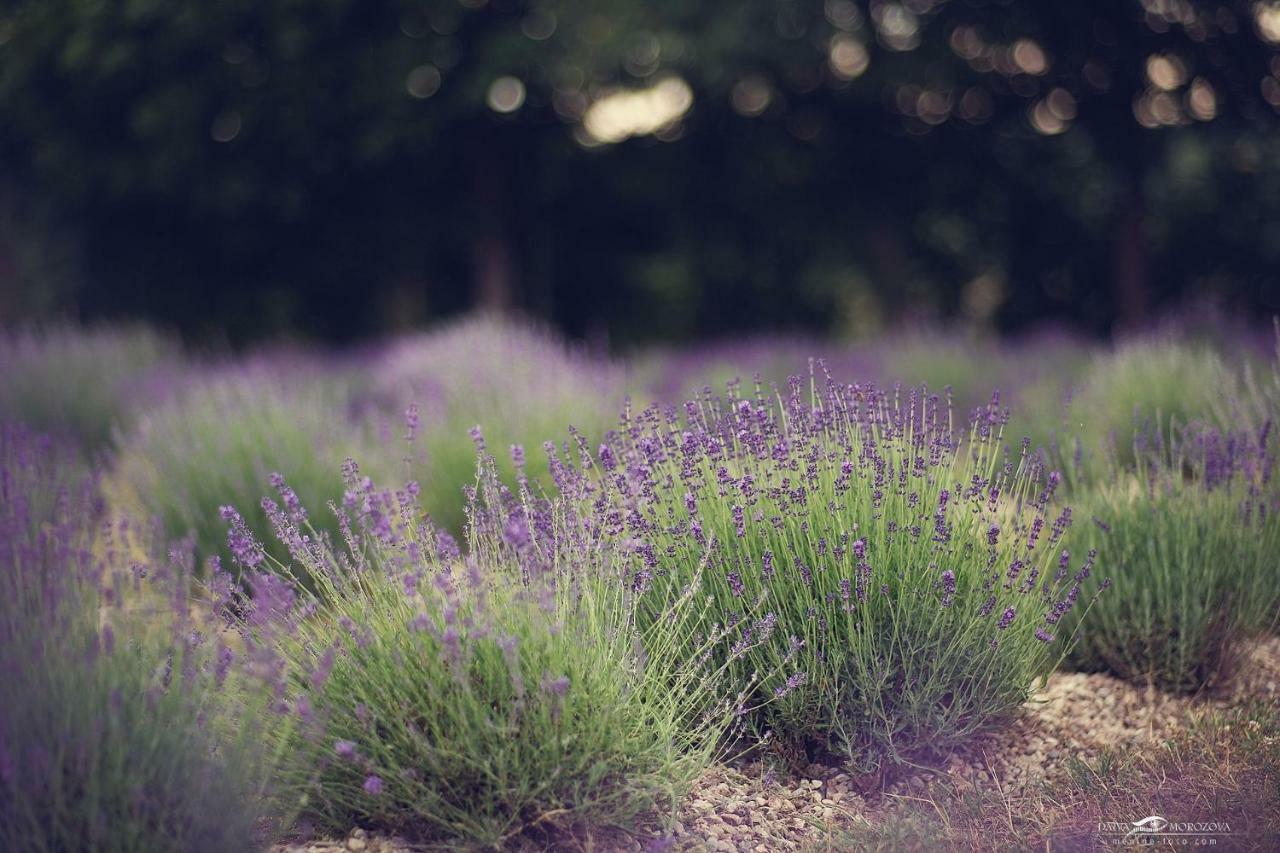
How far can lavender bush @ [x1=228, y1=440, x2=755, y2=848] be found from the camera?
2451mm

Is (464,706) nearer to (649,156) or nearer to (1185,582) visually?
(1185,582)

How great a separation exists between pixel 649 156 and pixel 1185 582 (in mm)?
12706

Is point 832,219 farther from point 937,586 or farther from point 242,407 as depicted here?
point 937,586

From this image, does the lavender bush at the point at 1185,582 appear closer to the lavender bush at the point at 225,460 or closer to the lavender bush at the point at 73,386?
the lavender bush at the point at 225,460

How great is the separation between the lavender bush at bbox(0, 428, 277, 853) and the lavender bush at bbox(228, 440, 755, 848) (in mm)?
156

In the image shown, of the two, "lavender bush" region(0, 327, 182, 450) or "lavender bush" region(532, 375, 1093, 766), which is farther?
"lavender bush" region(0, 327, 182, 450)

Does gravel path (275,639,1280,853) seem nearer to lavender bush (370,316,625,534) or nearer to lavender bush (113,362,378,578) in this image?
lavender bush (370,316,625,534)

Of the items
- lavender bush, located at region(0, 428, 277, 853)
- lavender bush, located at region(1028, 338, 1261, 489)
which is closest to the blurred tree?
lavender bush, located at region(1028, 338, 1261, 489)

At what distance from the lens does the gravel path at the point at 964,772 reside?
9.13 ft

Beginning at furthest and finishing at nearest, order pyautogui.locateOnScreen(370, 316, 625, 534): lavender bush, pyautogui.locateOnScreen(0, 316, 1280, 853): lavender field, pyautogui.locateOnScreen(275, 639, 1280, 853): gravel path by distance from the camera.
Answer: pyautogui.locateOnScreen(370, 316, 625, 534): lavender bush
pyautogui.locateOnScreen(275, 639, 1280, 853): gravel path
pyautogui.locateOnScreen(0, 316, 1280, 853): lavender field

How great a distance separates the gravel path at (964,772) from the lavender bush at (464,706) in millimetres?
129

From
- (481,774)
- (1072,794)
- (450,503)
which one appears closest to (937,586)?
(1072,794)

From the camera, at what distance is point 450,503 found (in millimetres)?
4918

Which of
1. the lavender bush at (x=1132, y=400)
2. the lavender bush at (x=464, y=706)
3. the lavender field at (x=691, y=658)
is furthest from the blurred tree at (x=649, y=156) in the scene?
the lavender bush at (x=464, y=706)
